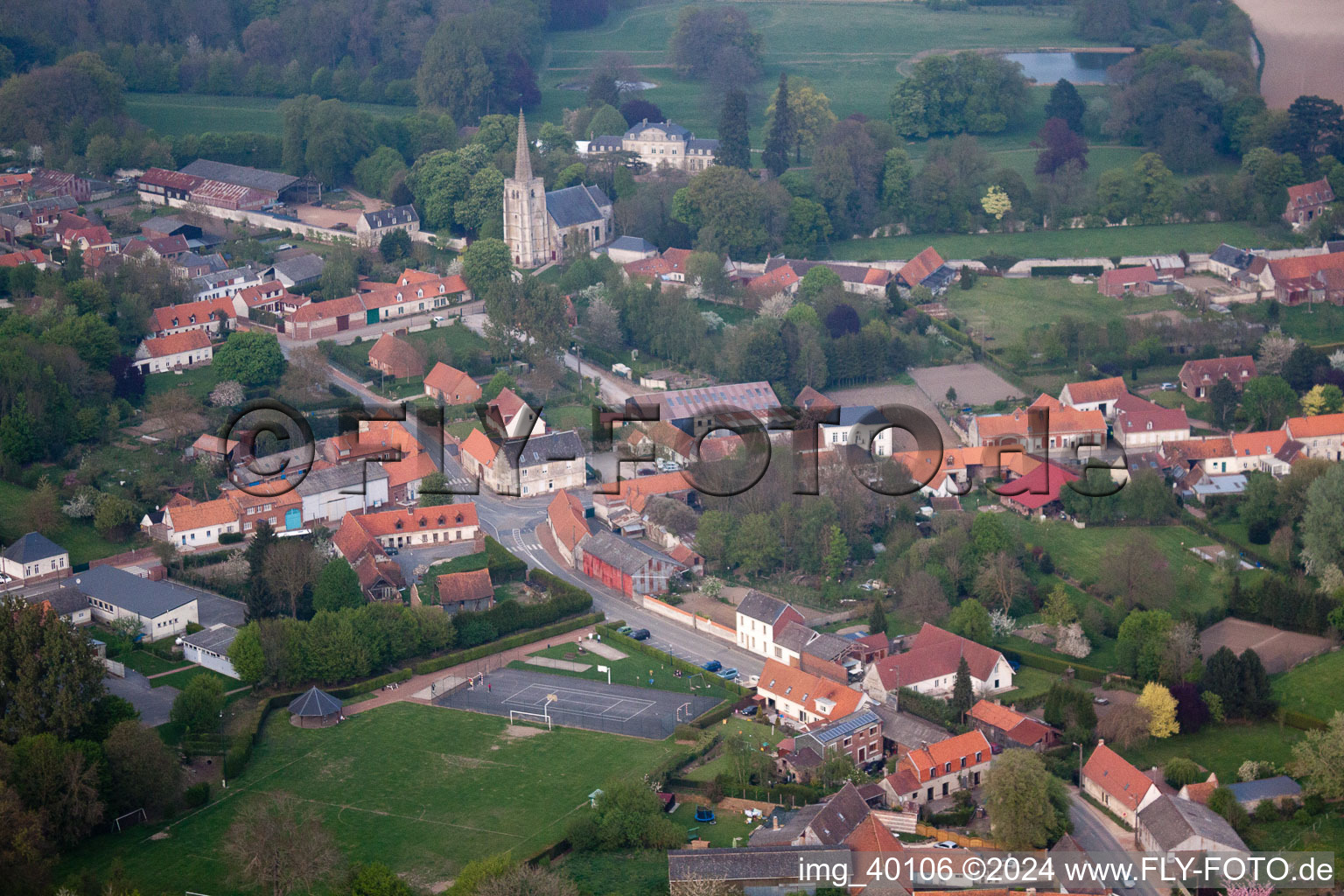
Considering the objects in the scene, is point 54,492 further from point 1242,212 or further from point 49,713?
point 1242,212

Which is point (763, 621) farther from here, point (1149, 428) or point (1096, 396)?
point (1096, 396)

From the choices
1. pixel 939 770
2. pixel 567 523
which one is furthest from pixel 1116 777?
pixel 567 523

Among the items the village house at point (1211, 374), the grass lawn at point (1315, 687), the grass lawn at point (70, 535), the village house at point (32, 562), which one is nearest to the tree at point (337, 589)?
the grass lawn at point (70, 535)

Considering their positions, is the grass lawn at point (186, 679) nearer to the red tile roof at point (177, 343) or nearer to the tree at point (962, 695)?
the tree at point (962, 695)

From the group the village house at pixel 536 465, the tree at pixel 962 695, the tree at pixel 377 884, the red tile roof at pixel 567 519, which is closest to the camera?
the tree at pixel 377 884

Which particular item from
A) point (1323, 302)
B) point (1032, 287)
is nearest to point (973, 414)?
point (1032, 287)

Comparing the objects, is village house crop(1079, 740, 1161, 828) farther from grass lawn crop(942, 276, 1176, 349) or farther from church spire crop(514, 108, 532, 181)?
church spire crop(514, 108, 532, 181)
